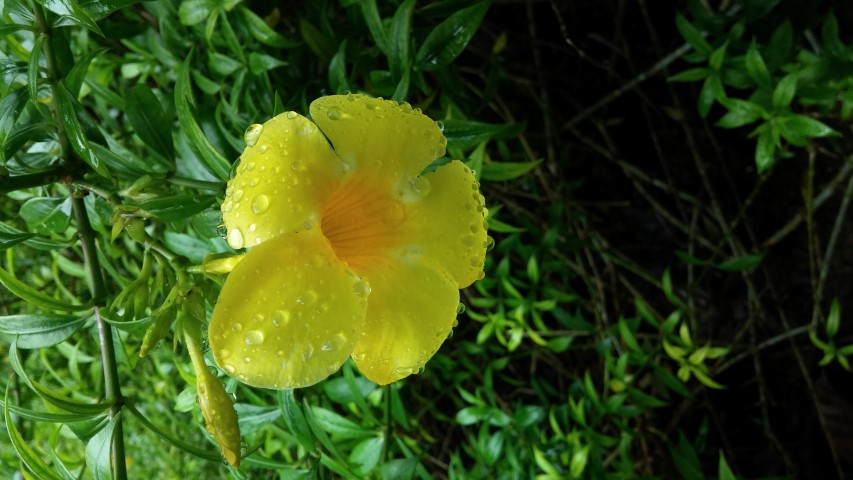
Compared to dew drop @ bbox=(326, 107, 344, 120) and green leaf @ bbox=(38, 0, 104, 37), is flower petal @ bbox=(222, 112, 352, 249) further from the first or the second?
green leaf @ bbox=(38, 0, 104, 37)

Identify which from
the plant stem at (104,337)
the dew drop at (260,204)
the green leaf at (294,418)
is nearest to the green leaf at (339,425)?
the green leaf at (294,418)

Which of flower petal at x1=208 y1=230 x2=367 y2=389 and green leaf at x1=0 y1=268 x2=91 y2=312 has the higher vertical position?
flower petal at x1=208 y1=230 x2=367 y2=389

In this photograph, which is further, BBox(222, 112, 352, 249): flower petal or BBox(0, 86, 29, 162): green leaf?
BBox(0, 86, 29, 162): green leaf

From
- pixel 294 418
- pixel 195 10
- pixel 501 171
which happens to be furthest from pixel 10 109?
pixel 501 171

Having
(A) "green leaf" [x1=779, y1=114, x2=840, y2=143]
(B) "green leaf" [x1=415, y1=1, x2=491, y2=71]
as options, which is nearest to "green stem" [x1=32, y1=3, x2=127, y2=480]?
(B) "green leaf" [x1=415, y1=1, x2=491, y2=71]

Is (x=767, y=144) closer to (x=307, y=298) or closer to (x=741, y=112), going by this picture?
(x=741, y=112)

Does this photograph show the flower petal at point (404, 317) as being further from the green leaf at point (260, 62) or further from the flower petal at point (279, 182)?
the green leaf at point (260, 62)

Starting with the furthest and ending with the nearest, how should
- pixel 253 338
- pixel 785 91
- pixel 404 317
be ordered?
pixel 785 91, pixel 404 317, pixel 253 338
